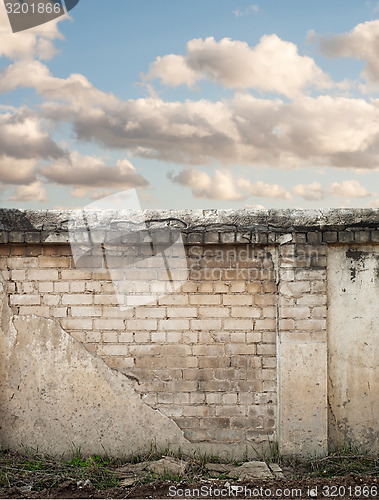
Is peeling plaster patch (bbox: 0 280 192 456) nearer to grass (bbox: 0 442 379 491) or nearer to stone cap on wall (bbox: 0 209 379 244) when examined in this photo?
grass (bbox: 0 442 379 491)

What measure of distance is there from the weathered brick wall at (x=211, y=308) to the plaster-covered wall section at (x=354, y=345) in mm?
179

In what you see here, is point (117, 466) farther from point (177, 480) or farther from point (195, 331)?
point (195, 331)

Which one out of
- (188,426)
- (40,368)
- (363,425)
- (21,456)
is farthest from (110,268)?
(363,425)

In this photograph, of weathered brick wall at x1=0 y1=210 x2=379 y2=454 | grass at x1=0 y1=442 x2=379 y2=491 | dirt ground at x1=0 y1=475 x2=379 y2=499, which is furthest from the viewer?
weathered brick wall at x1=0 y1=210 x2=379 y2=454

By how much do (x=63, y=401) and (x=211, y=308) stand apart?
5.96ft

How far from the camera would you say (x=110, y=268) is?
16.5ft

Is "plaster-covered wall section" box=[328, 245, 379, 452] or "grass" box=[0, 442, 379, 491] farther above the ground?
"plaster-covered wall section" box=[328, 245, 379, 452]

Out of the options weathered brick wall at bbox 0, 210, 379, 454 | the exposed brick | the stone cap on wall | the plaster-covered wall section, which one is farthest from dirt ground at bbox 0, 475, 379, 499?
the stone cap on wall

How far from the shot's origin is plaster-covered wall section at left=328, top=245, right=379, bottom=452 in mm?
5020

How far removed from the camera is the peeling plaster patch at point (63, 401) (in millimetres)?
4973

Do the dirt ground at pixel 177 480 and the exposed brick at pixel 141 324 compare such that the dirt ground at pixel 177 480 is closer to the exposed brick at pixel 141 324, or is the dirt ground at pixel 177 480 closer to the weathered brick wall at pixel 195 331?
the weathered brick wall at pixel 195 331

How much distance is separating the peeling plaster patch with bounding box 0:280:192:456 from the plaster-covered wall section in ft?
5.45

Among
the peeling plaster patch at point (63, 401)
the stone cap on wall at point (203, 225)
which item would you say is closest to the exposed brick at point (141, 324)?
the peeling plaster patch at point (63, 401)

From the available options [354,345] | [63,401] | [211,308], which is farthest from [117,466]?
[354,345]
